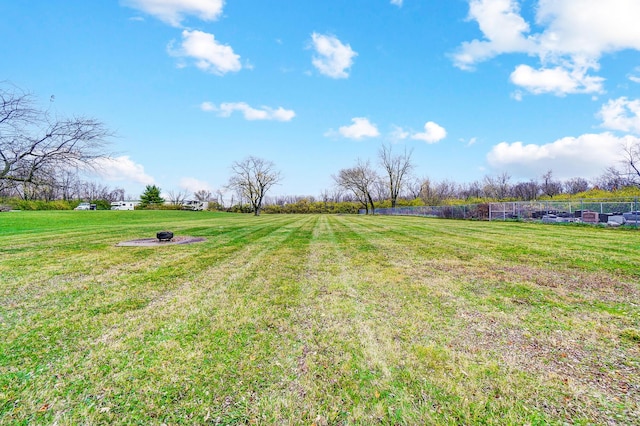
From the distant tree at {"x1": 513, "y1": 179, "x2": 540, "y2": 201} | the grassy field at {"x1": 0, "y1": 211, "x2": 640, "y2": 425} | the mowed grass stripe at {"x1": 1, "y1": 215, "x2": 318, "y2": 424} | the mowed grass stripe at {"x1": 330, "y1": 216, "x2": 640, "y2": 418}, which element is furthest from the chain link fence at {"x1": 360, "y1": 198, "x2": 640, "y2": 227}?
the distant tree at {"x1": 513, "y1": 179, "x2": 540, "y2": 201}

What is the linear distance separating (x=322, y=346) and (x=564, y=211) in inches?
781

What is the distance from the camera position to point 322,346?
278cm

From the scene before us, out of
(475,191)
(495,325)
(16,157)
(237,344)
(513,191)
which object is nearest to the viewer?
(237,344)

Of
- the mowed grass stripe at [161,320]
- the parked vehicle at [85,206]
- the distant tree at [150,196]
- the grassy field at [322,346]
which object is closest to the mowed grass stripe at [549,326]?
the grassy field at [322,346]

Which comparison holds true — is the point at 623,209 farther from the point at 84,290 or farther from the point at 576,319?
the point at 84,290

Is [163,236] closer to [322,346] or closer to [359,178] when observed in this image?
[322,346]

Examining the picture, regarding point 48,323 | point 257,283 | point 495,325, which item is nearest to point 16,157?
point 48,323

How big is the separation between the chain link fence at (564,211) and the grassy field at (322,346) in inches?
441

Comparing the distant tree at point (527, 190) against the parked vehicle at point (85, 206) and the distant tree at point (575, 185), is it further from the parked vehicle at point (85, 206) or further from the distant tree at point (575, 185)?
the parked vehicle at point (85, 206)

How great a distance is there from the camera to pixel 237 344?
111 inches

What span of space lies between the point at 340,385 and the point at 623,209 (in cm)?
1842

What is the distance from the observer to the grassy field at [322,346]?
195cm

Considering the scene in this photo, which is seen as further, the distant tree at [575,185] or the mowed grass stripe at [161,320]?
the distant tree at [575,185]

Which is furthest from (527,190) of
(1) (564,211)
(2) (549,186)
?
(1) (564,211)
